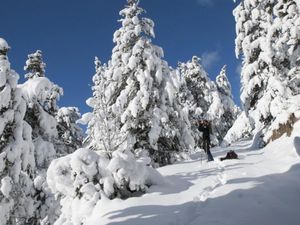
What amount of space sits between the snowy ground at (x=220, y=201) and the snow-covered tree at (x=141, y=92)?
6.14 m

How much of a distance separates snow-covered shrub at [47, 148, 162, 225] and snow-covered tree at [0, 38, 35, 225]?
16.6 feet

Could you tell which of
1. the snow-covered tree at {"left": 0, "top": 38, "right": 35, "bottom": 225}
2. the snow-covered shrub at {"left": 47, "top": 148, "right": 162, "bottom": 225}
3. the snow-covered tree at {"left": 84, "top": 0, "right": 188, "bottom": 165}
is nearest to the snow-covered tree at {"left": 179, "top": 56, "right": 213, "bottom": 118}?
the snow-covered tree at {"left": 84, "top": 0, "right": 188, "bottom": 165}

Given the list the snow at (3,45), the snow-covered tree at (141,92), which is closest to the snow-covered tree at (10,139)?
the snow at (3,45)

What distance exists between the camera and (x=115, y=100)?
21.3 m

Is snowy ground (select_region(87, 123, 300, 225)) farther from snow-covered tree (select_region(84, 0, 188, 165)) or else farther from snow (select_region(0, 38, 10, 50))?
snow (select_region(0, 38, 10, 50))

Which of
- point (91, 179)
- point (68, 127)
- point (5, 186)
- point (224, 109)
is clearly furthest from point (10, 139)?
point (224, 109)

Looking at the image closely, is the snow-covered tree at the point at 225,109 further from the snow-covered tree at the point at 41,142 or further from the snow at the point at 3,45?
the snow at the point at 3,45

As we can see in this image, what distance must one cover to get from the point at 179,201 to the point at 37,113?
12.6 metres

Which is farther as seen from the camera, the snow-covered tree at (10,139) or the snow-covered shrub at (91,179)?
the snow-covered tree at (10,139)

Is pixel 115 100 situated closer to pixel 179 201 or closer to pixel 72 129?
pixel 179 201

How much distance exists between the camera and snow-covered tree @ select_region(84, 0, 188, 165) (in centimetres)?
1955

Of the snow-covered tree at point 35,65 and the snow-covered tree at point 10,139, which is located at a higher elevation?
the snow-covered tree at point 35,65

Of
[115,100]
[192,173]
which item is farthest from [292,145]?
[115,100]

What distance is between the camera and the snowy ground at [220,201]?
8.83m
